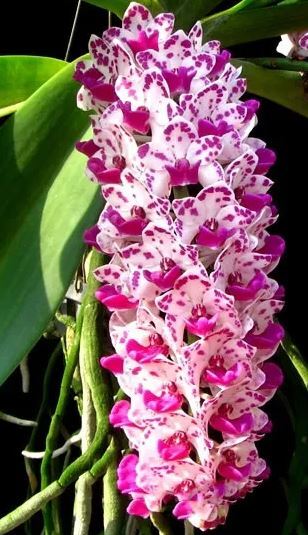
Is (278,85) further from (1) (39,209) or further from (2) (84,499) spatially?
(2) (84,499)

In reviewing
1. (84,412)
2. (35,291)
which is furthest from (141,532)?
(35,291)

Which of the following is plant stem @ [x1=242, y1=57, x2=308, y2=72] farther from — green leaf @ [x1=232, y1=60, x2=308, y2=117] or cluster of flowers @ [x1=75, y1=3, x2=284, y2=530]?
cluster of flowers @ [x1=75, y1=3, x2=284, y2=530]

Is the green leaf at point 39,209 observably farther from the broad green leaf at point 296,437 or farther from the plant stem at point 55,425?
the broad green leaf at point 296,437

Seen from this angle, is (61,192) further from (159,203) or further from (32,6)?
(32,6)

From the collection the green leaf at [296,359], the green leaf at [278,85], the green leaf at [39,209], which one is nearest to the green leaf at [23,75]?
the green leaf at [39,209]

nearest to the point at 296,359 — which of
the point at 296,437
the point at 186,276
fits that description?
the point at 296,437

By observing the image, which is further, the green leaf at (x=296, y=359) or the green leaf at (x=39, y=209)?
the green leaf at (x=296, y=359)

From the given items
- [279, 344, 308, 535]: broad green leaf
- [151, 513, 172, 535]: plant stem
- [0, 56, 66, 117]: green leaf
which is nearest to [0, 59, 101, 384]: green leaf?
[0, 56, 66, 117]: green leaf
